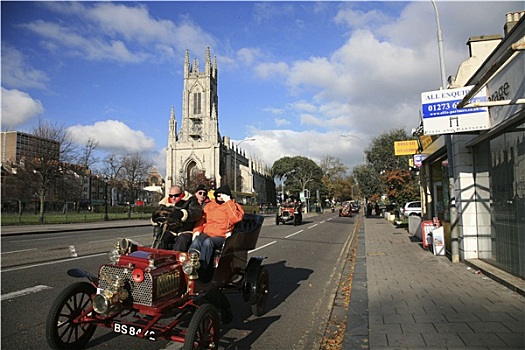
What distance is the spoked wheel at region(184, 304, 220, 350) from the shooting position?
3312mm

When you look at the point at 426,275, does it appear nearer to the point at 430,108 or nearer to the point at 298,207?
the point at 430,108

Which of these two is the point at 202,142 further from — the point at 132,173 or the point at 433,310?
the point at 433,310

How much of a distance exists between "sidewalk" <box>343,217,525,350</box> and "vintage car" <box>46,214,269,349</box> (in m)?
1.86

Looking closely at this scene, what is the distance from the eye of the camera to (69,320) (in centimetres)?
387

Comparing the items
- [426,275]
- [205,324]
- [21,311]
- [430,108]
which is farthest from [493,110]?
[21,311]

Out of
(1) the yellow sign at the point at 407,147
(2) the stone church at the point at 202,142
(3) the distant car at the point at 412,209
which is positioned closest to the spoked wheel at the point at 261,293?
(1) the yellow sign at the point at 407,147

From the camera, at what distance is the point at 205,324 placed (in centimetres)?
357

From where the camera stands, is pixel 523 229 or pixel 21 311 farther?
pixel 523 229

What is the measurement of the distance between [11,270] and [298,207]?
816 inches

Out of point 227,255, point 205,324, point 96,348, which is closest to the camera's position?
point 205,324

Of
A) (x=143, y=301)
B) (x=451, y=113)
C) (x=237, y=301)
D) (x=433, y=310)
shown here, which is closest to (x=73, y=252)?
(x=237, y=301)

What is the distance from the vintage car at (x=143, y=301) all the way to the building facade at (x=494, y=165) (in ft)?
15.6

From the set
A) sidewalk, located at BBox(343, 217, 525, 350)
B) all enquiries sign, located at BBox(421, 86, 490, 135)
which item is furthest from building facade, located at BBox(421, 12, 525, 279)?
sidewalk, located at BBox(343, 217, 525, 350)

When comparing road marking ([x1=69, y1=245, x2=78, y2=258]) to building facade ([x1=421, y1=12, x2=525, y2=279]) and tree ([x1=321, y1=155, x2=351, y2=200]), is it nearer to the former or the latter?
building facade ([x1=421, y1=12, x2=525, y2=279])
